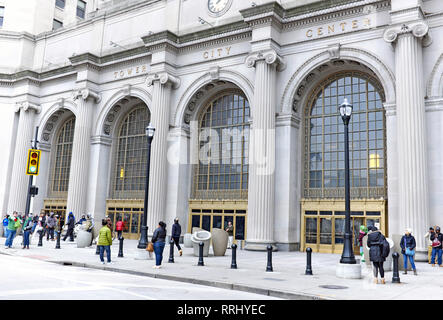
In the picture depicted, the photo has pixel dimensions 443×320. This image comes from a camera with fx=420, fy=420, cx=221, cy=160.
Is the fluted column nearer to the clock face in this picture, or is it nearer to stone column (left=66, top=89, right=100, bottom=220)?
stone column (left=66, top=89, right=100, bottom=220)

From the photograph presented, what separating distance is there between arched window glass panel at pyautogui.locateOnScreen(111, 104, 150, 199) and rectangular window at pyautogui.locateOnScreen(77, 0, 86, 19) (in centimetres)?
1674

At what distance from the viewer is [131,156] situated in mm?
31891

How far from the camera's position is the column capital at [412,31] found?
765 inches

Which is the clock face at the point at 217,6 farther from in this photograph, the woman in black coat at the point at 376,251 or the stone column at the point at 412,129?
the woman in black coat at the point at 376,251

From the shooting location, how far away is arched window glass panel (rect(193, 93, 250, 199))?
2644 centimetres

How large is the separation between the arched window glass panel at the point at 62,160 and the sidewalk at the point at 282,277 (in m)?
18.0

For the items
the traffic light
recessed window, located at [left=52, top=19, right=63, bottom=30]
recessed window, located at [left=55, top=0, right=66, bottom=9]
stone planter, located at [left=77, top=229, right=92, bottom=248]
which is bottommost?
stone planter, located at [left=77, top=229, right=92, bottom=248]

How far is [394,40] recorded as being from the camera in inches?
794

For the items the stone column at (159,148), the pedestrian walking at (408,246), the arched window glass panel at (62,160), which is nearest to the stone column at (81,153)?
the arched window glass panel at (62,160)

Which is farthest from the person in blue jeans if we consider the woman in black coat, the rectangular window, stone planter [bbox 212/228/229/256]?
the rectangular window

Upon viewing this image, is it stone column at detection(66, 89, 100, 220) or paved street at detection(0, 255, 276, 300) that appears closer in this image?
paved street at detection(0, 255, 276, 300)

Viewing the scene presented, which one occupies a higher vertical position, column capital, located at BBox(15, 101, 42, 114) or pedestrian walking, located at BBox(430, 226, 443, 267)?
column capital, located at BBox(15, 101, 42, 114)

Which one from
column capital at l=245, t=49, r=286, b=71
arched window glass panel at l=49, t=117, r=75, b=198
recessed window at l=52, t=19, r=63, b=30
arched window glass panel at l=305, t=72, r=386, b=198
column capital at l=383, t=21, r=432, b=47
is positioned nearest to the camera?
column capital at l=383, t=21, r=432, b=47

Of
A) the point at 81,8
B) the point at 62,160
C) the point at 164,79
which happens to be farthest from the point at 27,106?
the point at 164,79
